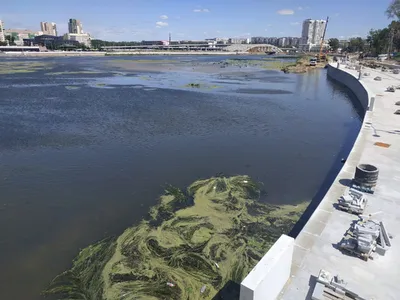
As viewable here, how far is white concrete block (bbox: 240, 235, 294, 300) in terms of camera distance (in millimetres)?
4781

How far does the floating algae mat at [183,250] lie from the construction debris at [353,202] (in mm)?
1820

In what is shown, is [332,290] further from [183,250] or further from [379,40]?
[379,40]

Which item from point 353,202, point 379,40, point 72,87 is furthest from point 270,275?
point 379,40

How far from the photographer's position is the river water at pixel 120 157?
924cm

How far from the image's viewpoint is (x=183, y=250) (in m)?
8.35

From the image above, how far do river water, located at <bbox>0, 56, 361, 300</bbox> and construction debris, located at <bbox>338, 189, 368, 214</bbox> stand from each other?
2.53 m

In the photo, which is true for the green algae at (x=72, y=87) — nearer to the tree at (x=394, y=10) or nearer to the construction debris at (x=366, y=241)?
the construction debris at (x=366, y=241)

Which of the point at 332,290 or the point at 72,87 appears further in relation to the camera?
the point at 72,87

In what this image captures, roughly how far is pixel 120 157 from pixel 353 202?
433 inches

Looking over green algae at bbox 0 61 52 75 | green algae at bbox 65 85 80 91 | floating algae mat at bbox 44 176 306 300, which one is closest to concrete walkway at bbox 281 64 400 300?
floating algae mat at bbox 44 176 306 300

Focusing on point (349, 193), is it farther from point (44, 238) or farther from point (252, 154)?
point (44, 238)

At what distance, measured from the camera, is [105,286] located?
716 cm

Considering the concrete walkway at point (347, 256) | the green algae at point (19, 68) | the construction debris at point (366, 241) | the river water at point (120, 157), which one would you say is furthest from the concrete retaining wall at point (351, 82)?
the green algae at point (19, 68)

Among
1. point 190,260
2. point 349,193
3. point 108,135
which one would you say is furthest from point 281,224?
point 108,135
